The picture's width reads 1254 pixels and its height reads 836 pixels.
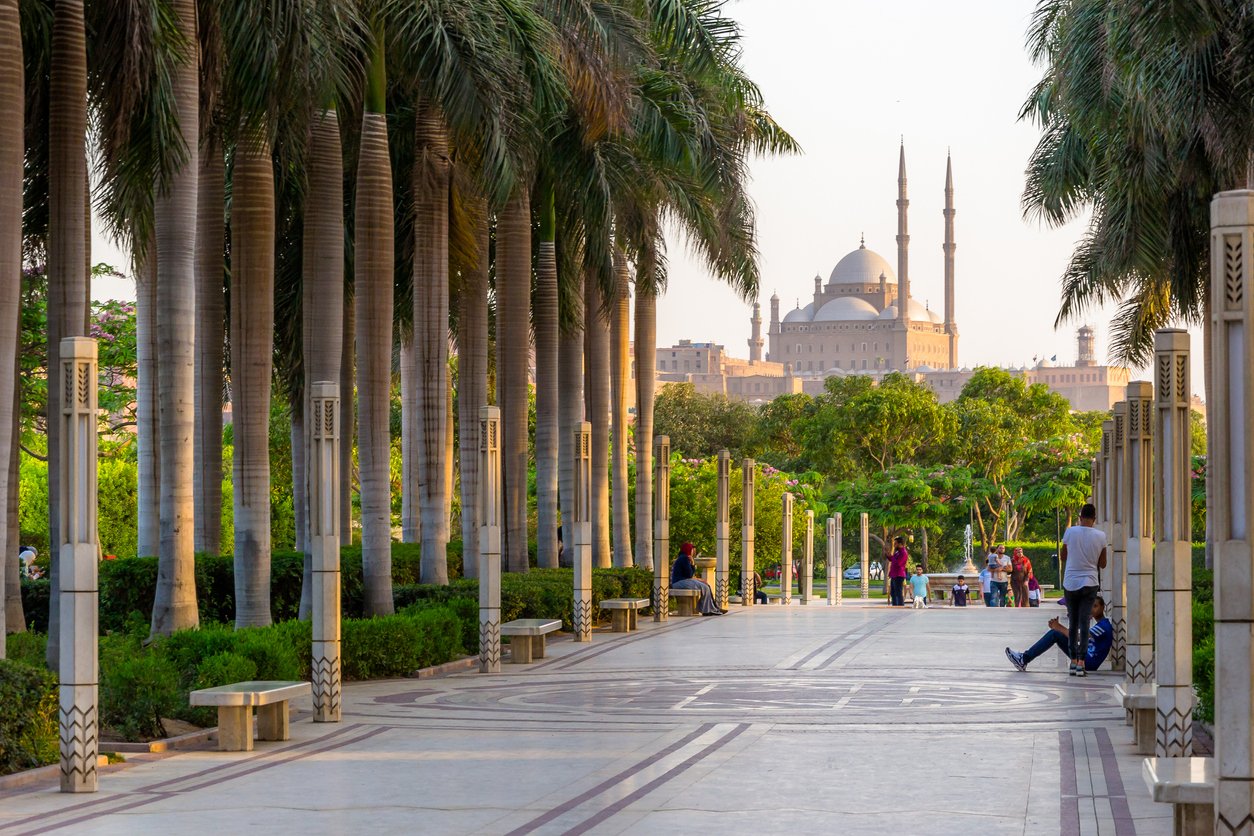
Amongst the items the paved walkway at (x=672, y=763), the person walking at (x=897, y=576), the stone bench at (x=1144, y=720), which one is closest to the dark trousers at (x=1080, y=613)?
the paved walkway at (x=672, y=763)

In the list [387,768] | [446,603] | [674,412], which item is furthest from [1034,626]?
[674,412]

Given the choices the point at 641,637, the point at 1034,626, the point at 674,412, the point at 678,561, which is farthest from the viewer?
the point at 674,412

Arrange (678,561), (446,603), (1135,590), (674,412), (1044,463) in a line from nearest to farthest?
(1135,590)
(446,603)
(678,561)
(1044,463)
(674,412)

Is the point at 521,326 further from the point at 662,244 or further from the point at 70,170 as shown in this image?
the point at 70,170

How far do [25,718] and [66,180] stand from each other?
494cm

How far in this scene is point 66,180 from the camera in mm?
14023

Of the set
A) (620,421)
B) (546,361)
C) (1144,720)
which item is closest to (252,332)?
(1144,720)

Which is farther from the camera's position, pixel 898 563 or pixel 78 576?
pixel 898 563

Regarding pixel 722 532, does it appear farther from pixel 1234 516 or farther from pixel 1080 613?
pixel 1234 516

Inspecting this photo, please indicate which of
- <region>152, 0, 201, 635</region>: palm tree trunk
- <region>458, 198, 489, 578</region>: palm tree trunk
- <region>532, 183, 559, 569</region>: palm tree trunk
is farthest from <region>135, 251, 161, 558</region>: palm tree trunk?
<region>532, 183, 559, 569</region>: palm tree trunk

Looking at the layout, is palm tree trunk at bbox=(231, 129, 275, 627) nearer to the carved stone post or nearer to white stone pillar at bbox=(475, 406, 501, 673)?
white stone pillar at bbox=(475, 406, 501, 673)

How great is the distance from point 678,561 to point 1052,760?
18.0 meters

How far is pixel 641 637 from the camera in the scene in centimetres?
2341

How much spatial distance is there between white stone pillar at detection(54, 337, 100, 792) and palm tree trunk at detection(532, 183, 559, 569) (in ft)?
53.2
